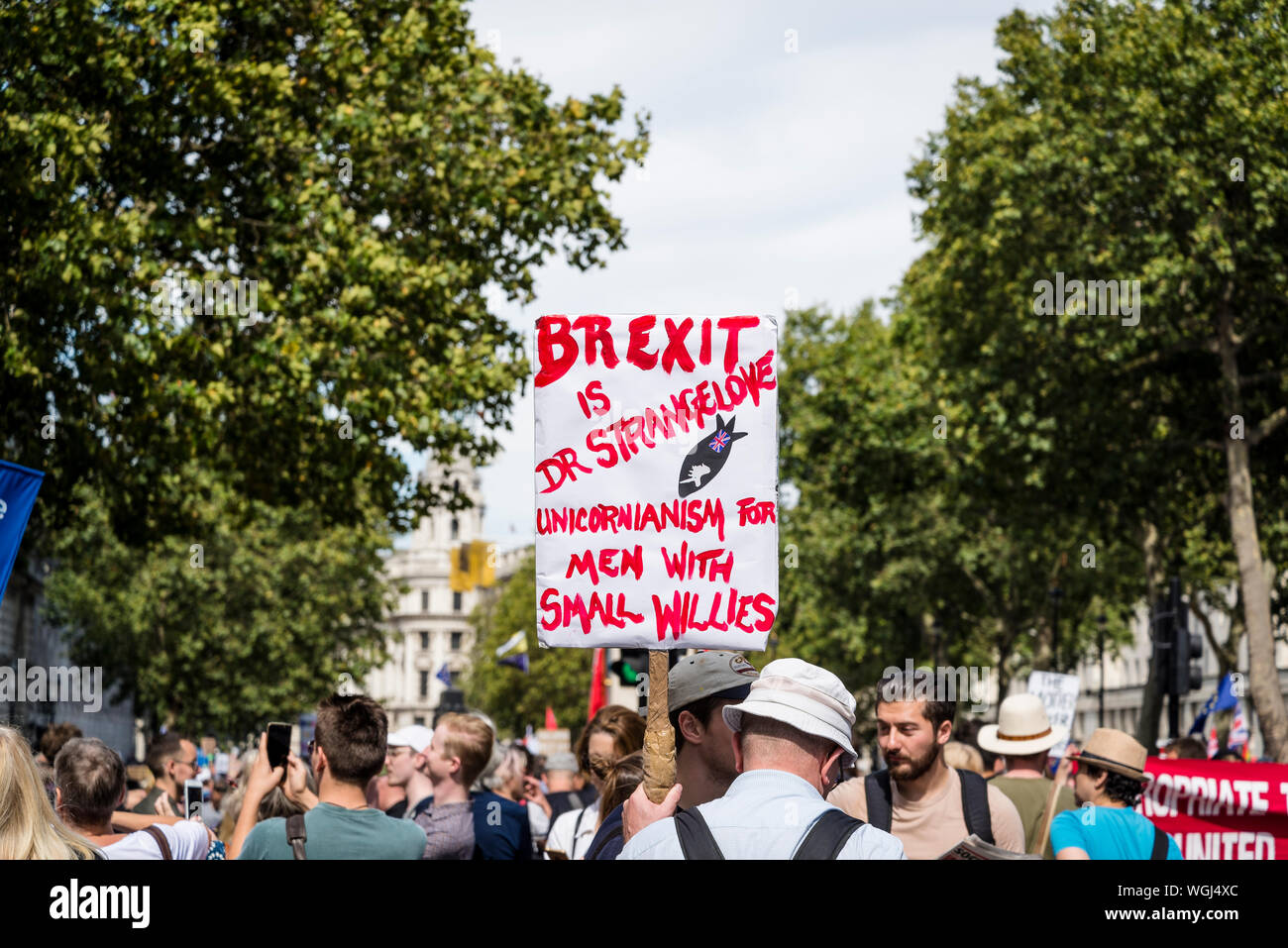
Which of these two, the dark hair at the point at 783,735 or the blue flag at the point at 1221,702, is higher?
the dark hair at the point at 783,735

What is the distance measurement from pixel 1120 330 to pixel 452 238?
11.1m

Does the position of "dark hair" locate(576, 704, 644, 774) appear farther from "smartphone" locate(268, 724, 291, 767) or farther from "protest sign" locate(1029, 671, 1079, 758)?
"protest sign" locate(1029, 671, 1079, 758)

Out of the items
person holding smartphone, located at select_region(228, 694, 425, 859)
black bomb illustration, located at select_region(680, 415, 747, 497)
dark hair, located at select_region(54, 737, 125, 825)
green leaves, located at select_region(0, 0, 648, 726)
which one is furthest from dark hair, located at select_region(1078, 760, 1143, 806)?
green leaves, located at select_region(0, 0, 648, 726)

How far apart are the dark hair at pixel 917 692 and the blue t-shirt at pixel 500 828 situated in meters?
1.62

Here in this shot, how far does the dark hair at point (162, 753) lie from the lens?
9.69m

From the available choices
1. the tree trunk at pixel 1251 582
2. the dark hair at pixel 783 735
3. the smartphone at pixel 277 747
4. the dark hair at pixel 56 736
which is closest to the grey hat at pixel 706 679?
the dark hair at pixel 783 735

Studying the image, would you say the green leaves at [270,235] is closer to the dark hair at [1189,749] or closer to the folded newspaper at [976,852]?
the dark hair at [1189,749]

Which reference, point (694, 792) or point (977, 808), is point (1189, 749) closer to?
point (977, 808)

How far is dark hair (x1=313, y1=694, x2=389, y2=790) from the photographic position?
5637 mm

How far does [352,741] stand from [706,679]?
1348mm

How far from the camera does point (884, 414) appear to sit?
35438 mm

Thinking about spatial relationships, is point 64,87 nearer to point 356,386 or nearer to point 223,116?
point 223,116
